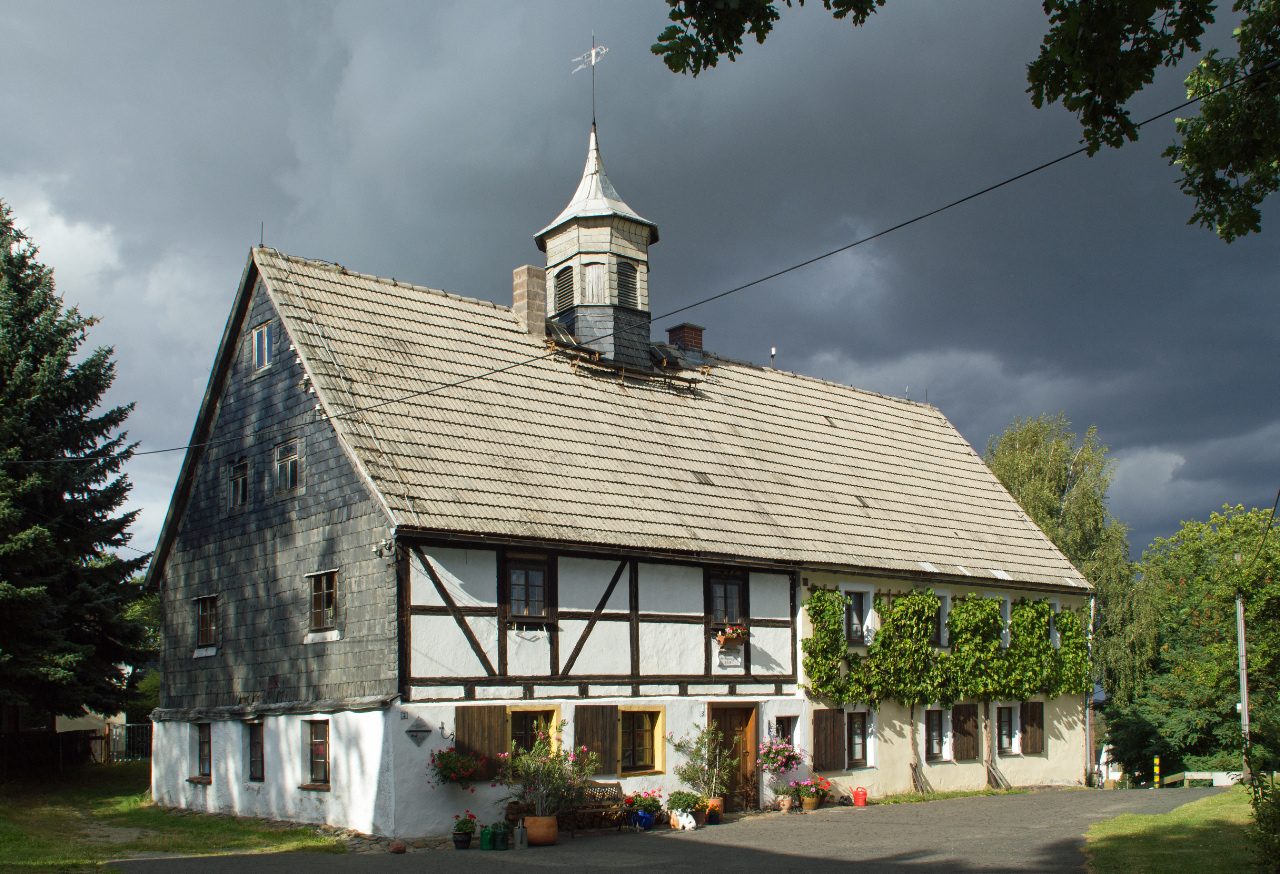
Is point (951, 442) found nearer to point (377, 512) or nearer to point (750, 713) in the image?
point (750, 713)

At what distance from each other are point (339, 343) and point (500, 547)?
4.97 meters

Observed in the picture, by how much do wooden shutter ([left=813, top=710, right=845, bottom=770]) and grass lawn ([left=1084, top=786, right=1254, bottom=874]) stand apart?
17.8 feet

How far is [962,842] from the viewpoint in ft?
52.2

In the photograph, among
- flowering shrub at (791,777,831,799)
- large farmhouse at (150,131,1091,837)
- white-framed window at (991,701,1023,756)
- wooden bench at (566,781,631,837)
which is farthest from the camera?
white-framed window at (991,701,1023,756)

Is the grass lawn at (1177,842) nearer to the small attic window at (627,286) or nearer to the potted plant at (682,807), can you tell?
the potted plant at (682,807)

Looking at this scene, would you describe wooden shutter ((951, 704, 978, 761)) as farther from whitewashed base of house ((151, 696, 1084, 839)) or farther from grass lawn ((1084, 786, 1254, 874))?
grass lawn ((1084, 786, 1254, 874))

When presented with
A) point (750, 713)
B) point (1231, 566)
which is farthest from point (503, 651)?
point (1231, 566)

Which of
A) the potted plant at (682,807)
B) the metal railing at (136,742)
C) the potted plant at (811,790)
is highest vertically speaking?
the potted plant at (682,807)

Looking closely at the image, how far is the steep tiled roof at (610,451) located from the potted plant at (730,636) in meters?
1.37

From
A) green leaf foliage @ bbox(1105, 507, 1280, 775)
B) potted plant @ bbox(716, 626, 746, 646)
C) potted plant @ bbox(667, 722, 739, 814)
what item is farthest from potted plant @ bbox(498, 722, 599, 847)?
green leaf foliage @ bbox(1105, 507, 1280, 775)

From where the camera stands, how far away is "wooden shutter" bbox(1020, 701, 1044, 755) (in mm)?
26750

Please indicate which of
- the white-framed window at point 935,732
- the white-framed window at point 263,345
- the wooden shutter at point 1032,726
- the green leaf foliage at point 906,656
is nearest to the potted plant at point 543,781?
the green leaf foliage at point 906,656

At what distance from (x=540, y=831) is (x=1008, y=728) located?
A: 14412 mm

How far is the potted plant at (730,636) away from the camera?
20297 mm
